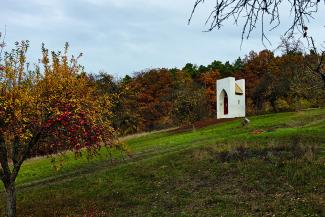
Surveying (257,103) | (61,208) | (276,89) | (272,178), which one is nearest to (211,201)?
(272,178)

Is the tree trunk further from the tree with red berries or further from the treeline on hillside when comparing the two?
the treeline on hillside

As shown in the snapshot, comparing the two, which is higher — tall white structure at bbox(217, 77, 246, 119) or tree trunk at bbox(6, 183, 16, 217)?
tall white structure at bbox(217, 77, 246, 119)

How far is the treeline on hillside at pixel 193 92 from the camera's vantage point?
183 feet

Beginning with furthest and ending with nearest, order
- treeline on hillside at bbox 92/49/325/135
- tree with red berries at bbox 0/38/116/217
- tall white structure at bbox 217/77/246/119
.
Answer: tall white structure at bbox 217/77/246/119 → treeline on hillside at bbox 92/49/325/135 → tree with red berries at bbox 0/38/116/217

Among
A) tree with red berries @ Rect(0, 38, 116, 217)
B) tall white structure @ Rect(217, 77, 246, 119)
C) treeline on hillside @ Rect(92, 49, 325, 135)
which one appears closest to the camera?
tree with red berries @ Rect(0, 38, 116, 217)

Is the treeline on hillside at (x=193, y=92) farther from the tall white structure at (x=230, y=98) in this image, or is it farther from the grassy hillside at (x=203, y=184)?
the grassy hillside at (x=203, y=184)

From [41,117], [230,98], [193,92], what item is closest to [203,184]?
[41,117]

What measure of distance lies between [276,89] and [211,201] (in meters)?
44.5

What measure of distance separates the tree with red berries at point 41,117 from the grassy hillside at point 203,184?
2558 mm

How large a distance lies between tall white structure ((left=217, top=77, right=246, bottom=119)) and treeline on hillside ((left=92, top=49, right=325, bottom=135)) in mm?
2410

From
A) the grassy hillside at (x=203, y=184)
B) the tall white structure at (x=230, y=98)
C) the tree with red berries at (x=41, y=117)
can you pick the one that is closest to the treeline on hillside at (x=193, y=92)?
the tall white structure at (x=230, y=98)

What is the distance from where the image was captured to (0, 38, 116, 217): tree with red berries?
14.8m

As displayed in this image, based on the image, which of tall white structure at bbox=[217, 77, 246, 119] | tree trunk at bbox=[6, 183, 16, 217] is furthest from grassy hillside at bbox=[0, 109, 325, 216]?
tall white structure at bbox=[217, 77, 246, 119]

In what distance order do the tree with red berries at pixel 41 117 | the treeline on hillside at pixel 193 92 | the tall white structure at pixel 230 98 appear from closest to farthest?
the tree with red berries at pixel 41 117
the treeline on hillside at pixel 193 92
the tall white structure at pixel 230 98
